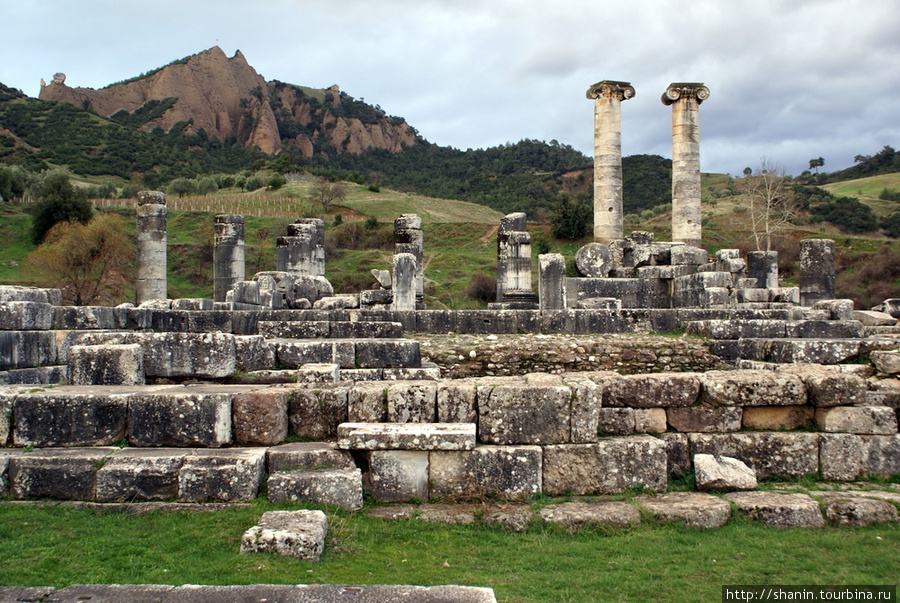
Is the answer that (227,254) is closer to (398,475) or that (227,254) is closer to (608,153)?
(608,153)

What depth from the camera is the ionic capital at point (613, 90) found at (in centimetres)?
2619

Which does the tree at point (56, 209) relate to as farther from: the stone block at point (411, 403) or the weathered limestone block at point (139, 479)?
the stone block at point (411, 403)

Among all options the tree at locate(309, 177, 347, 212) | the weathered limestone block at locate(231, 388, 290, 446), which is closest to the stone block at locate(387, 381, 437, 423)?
the weathered limestone block at locate(231, 388, 290, 446)

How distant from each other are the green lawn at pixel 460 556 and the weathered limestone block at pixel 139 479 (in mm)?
272

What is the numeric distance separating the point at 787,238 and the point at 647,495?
1754 inches

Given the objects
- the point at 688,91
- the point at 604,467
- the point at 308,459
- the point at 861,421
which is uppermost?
the point at 688,91

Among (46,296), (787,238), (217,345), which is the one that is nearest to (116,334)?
(217,345)

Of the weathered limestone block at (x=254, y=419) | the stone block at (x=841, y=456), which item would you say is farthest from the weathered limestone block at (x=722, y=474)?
the weathered limestone block at (x=254, y=419)

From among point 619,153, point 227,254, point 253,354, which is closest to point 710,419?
point 253,354

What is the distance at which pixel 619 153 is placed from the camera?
26.6 m

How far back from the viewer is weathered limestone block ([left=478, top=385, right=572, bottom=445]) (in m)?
6.45

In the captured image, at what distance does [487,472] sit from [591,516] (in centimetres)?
100

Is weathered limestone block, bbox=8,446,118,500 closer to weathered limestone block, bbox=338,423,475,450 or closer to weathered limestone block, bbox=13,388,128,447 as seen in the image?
weathered limestone block, bbox=13,388,128,447

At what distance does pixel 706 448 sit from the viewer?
7020 millimetres
